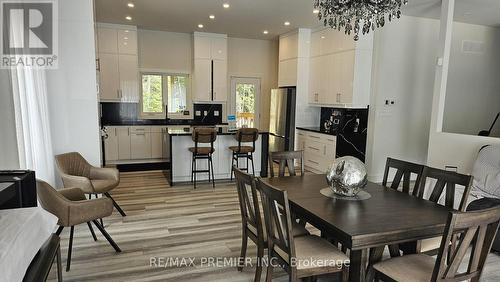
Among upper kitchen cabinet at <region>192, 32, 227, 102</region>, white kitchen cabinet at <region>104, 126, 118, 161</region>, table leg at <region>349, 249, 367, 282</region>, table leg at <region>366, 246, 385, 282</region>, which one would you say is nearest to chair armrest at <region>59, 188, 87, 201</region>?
table leg at <region>349, 249, 367, 282</region>

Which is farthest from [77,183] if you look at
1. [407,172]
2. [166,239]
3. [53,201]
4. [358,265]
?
[407,172]

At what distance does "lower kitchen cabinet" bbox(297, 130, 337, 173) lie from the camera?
6.04 m

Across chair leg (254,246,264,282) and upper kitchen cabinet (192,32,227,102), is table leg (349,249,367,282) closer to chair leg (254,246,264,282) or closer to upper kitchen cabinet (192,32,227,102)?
chair leg (254,246,264,282)

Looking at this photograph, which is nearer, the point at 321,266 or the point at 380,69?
the point at 321,266

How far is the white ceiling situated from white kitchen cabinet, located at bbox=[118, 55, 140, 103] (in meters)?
0.76

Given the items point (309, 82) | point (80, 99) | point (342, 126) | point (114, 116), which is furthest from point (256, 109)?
point (80, 99)

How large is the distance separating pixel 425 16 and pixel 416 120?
1846 millimetres

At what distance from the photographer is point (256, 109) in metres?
8.34

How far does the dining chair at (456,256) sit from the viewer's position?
5.36 ft

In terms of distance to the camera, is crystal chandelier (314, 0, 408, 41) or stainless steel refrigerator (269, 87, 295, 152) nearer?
crystal chandelier (314, 0, 408, 41)

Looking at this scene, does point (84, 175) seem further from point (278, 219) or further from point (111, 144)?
point (111, 144)

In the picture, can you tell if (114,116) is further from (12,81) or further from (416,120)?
(416,120)

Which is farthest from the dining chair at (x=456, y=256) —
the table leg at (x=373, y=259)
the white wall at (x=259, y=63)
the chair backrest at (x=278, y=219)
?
the white wall at (x=259, y=63)

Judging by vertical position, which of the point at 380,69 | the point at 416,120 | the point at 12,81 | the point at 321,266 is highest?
the point at 380,69
